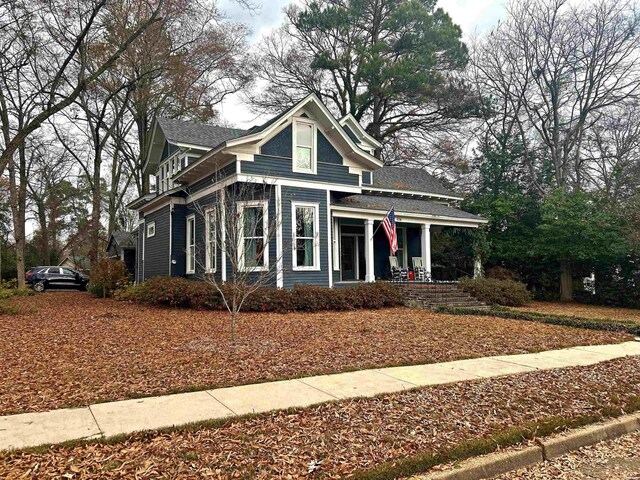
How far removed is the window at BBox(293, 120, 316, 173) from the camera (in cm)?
1479

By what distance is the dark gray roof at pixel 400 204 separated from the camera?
17.5 metres

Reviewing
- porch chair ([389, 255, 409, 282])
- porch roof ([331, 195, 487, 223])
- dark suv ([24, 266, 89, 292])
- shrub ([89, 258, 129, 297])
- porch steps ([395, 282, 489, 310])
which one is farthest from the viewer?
dark suv ([24, 266, 89, 292])

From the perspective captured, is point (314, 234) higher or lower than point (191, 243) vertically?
higher

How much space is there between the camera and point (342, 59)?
26594 mm

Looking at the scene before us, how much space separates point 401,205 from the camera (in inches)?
776

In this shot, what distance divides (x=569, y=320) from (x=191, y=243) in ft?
42.3

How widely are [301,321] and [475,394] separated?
Result: 641 cm

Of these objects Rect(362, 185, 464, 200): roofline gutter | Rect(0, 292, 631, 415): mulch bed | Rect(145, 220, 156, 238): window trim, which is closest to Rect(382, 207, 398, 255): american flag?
Rect(362, 185, 464, 200): roofline gutter

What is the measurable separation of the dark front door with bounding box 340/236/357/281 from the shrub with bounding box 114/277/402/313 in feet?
15.8

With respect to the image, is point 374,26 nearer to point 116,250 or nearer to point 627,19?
point 627,19

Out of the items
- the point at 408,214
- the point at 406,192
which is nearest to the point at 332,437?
the point at 408,214

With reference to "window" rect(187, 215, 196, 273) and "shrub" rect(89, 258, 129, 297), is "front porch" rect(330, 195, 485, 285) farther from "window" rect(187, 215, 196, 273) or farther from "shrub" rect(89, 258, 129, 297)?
"shrub" rect(89, 258, 129, 297)

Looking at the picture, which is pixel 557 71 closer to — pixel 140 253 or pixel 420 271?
pixel 420 271

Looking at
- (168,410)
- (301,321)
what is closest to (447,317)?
(301,321)
